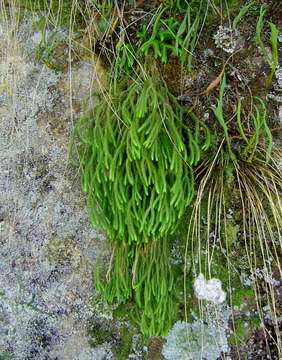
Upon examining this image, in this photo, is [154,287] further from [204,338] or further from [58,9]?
[58,9]

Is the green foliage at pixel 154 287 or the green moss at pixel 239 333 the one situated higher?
the green foliage at pixel 154 287

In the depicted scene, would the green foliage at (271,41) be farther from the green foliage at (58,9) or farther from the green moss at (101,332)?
the green moss at (101,332)

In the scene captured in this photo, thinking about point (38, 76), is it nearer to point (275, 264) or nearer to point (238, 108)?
point (238, 108)

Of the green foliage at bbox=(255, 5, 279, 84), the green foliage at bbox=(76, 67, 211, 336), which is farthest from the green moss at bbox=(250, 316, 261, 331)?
the green foliage at bbox=(255, 5, 279, 84)

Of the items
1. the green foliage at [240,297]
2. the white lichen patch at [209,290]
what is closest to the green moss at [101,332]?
the white lichen patch at [209,290]

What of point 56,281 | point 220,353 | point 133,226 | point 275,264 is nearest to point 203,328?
point 220,353

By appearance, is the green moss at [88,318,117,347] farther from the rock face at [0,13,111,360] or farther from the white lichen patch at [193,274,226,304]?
the white lichen patch at [193,274,226,304]

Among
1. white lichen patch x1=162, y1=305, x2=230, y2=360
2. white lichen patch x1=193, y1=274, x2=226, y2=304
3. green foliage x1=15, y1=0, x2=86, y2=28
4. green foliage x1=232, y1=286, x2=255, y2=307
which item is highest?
green foliage x1=15, y1=0, x2=86, y2=28
